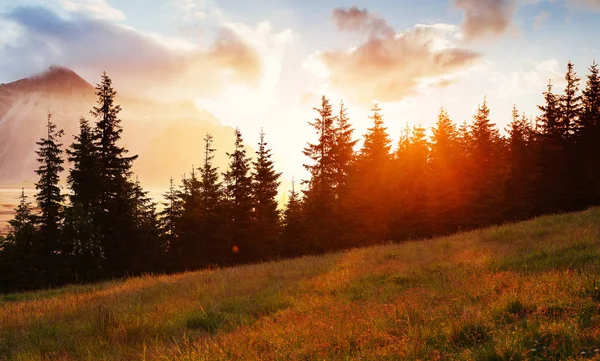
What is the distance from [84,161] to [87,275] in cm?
890

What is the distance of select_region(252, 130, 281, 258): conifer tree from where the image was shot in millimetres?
34719

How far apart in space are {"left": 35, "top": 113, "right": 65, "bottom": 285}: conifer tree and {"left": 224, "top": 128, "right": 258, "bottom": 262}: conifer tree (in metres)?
14.1

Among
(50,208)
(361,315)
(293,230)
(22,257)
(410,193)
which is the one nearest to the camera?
(361,315)

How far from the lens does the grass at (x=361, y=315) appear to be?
439cm

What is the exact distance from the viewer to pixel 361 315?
237 inches

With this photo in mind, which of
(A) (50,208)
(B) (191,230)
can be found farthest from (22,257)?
Result: (B) (191,230)

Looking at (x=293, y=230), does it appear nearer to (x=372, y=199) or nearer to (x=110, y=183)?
(x=372, y=199)

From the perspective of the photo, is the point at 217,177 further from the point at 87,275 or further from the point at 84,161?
the point at 87,275

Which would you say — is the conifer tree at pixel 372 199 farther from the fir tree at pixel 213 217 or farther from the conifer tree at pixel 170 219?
the conifer tree at pixel 170 219

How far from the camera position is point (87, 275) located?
1002 inches

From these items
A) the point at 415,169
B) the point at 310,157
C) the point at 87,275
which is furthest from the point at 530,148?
the point at 87,275

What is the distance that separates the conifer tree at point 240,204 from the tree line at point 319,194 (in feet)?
0.36

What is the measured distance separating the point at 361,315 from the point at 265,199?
29413mm

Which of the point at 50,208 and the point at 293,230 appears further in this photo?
the point at 293,230
